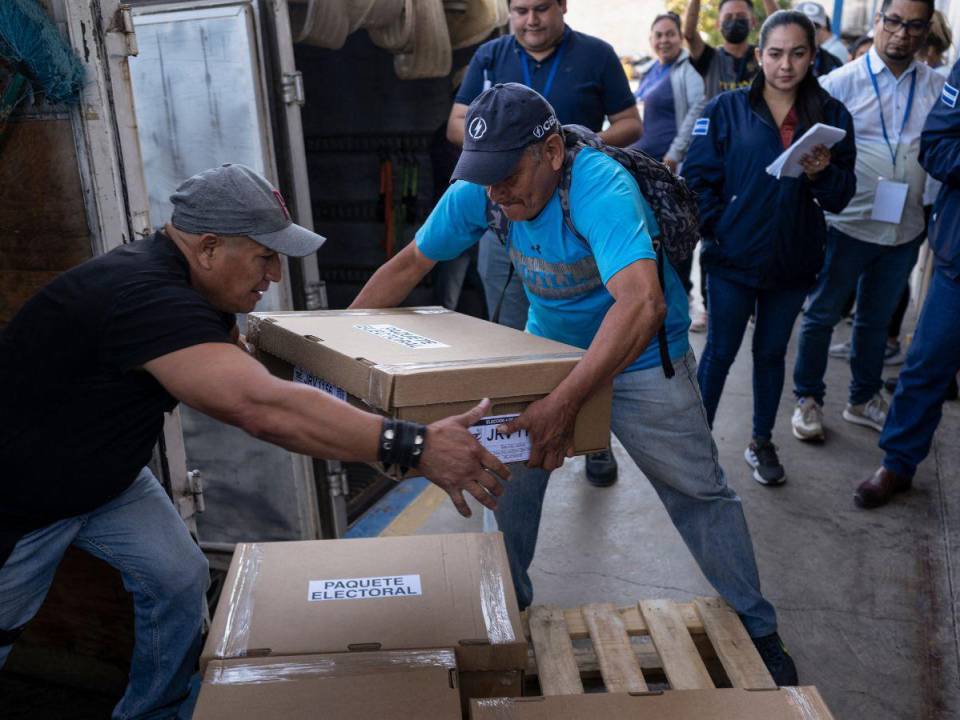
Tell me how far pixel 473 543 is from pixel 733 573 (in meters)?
0.99

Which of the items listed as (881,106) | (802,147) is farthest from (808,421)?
(802,147)

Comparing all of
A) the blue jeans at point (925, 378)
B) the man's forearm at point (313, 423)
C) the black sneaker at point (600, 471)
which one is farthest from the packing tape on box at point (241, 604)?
the blue jeans at point (925, 378)

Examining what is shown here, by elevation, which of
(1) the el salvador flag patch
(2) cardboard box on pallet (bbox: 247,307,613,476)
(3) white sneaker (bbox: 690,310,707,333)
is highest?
(1) the el salvador flag patch

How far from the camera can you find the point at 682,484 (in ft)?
9.02

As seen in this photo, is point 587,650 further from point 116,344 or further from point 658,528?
point 116,344

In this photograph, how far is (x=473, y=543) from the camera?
2.42 m

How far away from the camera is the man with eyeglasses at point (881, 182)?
4402mm

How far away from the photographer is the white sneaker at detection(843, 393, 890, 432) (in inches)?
202

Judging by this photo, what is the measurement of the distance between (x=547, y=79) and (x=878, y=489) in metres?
2.57

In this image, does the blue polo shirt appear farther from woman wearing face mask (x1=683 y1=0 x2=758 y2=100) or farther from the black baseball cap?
woman wearing face mask (x1=683 y1=0 x2=758 y2=100)

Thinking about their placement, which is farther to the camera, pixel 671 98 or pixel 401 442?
pixel 671 98

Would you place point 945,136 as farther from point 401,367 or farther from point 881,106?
point 401,367

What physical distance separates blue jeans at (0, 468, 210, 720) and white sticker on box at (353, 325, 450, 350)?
822mm

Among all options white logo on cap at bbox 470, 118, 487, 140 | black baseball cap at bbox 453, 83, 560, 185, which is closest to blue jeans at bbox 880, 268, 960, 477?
black baseball cap at bbox 453, 83, 560, 185
